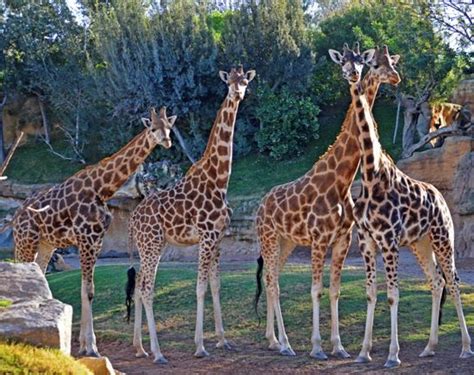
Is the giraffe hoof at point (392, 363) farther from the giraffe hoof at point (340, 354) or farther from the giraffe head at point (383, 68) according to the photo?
the giraffe head at point (383, 68)

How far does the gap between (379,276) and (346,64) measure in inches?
264

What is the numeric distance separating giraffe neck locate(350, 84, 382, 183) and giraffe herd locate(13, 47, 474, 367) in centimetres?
1

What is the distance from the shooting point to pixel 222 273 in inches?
720

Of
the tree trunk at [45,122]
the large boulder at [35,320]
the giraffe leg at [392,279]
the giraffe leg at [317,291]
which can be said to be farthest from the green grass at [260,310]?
the tree trunk at [45,122]

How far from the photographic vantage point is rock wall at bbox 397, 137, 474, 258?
898 inches

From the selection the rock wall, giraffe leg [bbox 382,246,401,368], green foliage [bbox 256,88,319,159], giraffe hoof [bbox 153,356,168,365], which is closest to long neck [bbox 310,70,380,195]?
giraffe leg [bbox 382,246,401,368]

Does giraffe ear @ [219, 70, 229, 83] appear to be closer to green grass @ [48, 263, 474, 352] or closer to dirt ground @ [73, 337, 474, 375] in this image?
green grass @ [48, 263, 474, 352]

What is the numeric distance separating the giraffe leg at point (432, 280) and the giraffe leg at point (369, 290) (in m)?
0.87

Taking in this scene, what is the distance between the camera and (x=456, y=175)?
77.0 feet

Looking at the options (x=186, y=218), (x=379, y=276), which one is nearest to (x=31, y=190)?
(x=379, y=276)

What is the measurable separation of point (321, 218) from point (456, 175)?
41.6 ft

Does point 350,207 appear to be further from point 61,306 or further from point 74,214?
point 61,306

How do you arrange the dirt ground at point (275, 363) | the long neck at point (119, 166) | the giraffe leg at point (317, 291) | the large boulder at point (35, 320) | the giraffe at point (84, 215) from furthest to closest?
the long neck at point (119, 166) < the giraffe at point (84, 215) < the giraffe leg at point (317, 291) < the dirt ground at point (275, 363) < the large boulder at point (35, 320)

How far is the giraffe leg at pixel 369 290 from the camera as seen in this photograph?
1123cm
